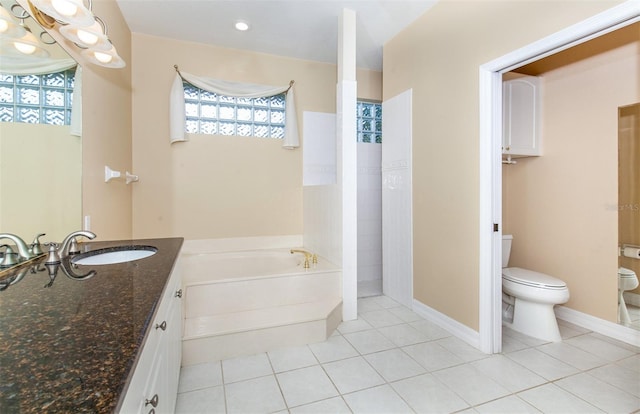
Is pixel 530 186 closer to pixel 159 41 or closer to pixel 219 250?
pixel 219 250

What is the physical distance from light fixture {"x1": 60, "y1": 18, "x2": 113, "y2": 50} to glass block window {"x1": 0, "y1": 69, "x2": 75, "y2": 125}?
0.18 m

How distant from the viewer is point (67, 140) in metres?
1.65

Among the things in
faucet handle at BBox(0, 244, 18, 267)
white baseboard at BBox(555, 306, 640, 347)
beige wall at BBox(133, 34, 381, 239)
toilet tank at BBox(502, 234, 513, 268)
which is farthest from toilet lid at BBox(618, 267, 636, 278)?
faucet handle at BBox(0, 244, 18, 267)

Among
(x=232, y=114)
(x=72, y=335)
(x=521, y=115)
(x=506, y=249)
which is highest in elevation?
(x=232, y=114)

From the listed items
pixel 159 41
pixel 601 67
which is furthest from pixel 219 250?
pixel 601 67

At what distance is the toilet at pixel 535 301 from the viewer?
2.30m

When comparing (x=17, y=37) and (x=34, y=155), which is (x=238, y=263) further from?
(x=17, y=37)

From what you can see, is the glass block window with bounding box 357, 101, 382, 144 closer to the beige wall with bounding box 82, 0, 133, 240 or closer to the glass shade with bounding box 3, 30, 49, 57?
the beige wall with bounding box 82, 0, 133, 240

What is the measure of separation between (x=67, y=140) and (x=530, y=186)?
3.59 meters

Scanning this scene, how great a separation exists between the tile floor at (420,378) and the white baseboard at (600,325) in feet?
0.25

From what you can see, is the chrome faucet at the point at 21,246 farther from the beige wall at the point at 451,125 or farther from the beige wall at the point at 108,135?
the beige wall at the point at 451,125

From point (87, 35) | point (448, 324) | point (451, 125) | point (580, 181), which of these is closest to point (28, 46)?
point (87, 35)

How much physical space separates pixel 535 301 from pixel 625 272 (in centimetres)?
69

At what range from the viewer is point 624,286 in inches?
91.9
